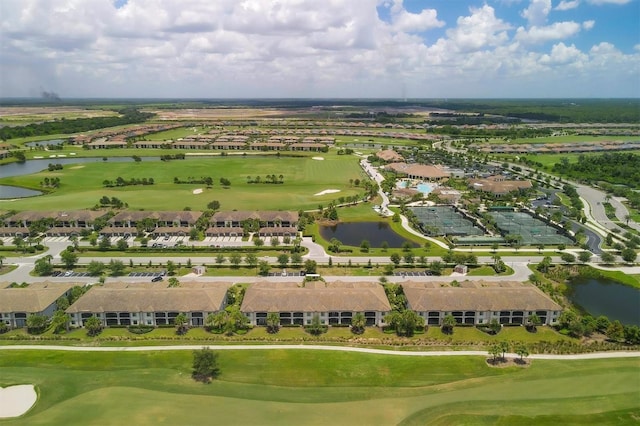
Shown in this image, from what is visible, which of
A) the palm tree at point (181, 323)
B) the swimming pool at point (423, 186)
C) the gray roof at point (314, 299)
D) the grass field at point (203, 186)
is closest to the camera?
the palm tree at point (181, 323)

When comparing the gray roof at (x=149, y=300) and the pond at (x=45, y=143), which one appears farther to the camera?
the pond at (x=45, y=143)

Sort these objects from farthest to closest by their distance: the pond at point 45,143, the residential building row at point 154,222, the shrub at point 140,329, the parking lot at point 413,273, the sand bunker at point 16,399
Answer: the pond at point 45,143 → the residential building row at point 154,222 → the parking lot at point 413,273 → the shrub at point 140,329 → the sand bunker at point 16,399

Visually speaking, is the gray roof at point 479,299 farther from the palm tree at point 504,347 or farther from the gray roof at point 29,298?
the gray roof at point 29,298

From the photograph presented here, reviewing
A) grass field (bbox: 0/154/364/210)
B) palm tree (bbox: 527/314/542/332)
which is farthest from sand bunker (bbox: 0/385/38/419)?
grass field (bbox: 0/154/364/210)

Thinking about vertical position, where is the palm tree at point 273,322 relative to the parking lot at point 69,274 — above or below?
below

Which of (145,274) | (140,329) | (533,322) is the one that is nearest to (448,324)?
(533,322)

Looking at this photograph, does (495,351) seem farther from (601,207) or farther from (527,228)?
(601,207)

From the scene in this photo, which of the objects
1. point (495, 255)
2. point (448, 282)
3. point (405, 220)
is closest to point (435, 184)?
point (405, 220)

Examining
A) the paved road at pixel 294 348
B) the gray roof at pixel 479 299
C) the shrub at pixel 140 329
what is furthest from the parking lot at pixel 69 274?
the gray roof at pixel 479 299
